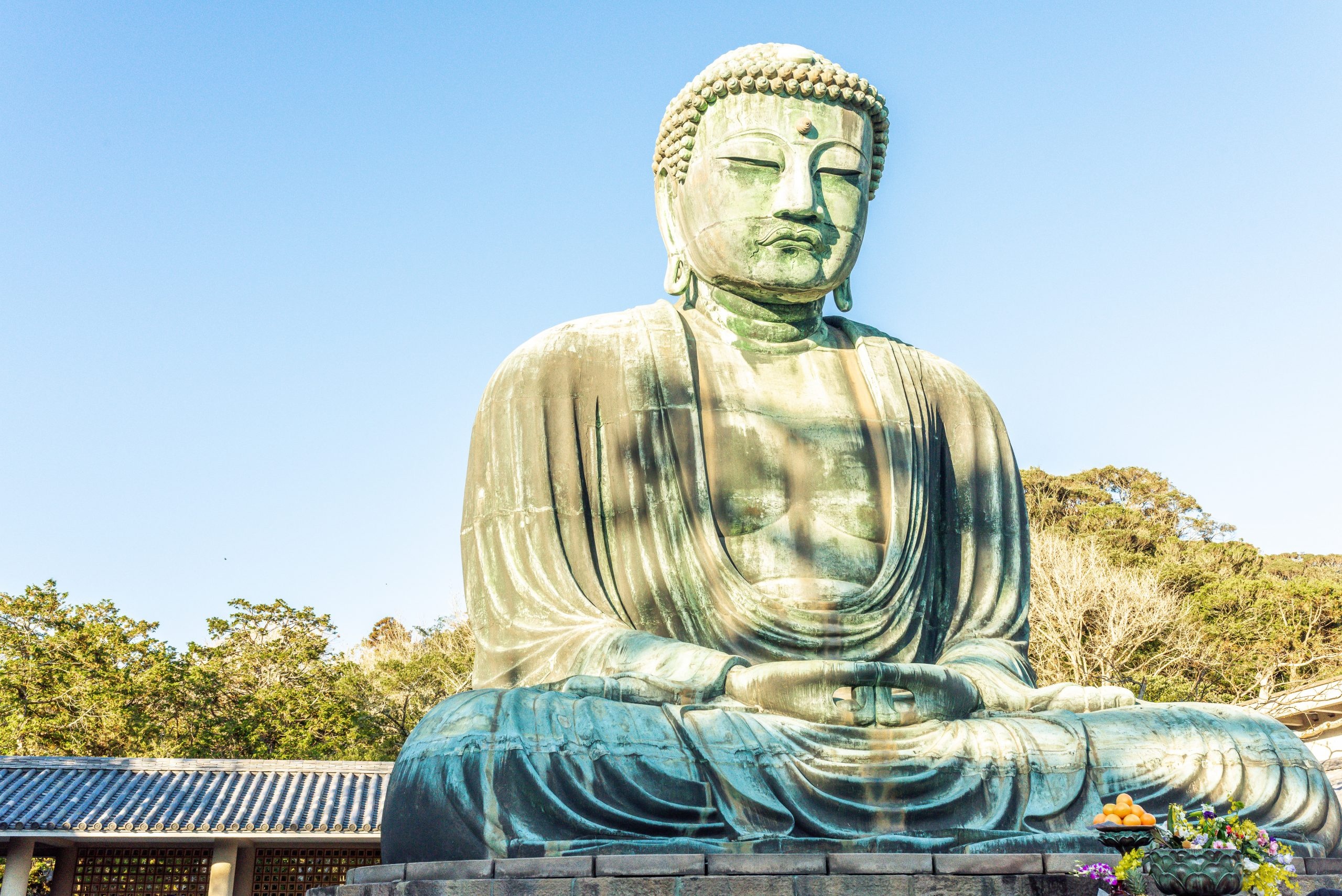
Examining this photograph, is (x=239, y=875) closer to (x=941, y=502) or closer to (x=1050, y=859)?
(x=941, y=502)

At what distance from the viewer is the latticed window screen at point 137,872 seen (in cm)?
1655

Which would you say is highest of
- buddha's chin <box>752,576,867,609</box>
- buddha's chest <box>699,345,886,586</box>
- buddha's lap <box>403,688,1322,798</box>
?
buddha's chest <box>699,345,886,586</box>

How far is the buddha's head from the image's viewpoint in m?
6.59

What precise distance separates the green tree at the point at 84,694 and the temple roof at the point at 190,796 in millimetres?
4173

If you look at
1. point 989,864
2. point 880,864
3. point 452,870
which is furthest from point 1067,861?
point 452,870

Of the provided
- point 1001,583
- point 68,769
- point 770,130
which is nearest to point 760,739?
point 1001,583

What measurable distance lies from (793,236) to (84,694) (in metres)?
18.7

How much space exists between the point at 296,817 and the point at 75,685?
7.33 m

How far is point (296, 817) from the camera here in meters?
16.3

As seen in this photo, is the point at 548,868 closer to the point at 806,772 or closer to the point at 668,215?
the point at 806,772

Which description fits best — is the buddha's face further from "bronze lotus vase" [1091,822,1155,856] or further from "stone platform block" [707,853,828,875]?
"bronze lotus vase" [1091,822,1155,856]

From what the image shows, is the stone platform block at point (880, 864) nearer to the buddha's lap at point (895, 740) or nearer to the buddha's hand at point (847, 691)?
the buddha's lap at point (895, 740)

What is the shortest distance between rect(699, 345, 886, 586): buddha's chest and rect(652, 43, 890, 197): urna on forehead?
115cm

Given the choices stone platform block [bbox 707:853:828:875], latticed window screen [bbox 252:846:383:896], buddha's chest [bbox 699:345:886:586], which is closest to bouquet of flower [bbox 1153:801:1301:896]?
stone platform block [bbox 707:853:828:875]
